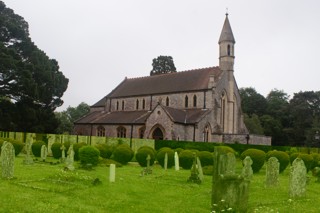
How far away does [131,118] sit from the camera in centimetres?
4184

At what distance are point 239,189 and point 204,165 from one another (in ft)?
41.0

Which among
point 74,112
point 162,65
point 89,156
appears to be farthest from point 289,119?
point 74,112

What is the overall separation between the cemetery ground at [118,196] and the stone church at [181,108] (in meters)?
21.5

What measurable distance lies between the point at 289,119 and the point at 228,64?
3163cm

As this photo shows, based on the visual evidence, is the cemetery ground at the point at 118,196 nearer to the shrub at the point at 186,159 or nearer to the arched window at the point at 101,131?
the shrub at the point at 186,159

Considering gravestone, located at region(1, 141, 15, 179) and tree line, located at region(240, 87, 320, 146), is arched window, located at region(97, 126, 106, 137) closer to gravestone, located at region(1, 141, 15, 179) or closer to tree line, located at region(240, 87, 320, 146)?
tree line, located at region(240, 87, 320, 146)

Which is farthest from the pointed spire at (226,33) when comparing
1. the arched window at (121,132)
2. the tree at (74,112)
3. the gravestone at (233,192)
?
the tree at (74,112)

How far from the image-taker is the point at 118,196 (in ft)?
34.8

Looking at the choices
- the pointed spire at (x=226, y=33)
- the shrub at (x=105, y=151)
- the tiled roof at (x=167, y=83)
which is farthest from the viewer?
the tiled roof at (x=167, y=83)

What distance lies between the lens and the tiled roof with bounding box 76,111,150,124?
40.8 metres

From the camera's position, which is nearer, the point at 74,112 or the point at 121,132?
the point at 121,132

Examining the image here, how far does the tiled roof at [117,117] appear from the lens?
40750 millimetres

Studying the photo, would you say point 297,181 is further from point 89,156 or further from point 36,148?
point 36,148

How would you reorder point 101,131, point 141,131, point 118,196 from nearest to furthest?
point 118,196 < point 141,131 < point 101,131
